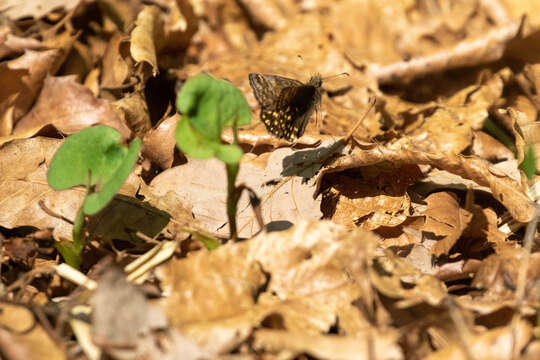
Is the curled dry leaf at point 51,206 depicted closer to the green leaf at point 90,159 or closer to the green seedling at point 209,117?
the green leaf at point 90,159

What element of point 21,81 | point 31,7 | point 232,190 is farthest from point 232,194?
point 31,7

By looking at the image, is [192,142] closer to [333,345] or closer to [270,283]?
[270,283]

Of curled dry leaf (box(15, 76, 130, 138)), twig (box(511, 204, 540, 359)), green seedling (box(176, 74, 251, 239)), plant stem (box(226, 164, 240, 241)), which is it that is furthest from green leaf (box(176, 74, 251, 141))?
curled dry leaf (box(15, 76, 130, 138))

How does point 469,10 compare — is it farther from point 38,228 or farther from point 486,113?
point 38,228

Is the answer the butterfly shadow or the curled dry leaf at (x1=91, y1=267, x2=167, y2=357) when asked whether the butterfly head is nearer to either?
the butterfly shadow

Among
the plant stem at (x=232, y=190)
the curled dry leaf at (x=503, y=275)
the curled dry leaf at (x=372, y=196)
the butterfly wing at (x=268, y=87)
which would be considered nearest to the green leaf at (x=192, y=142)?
the plant stem at (x=232, y=190)
